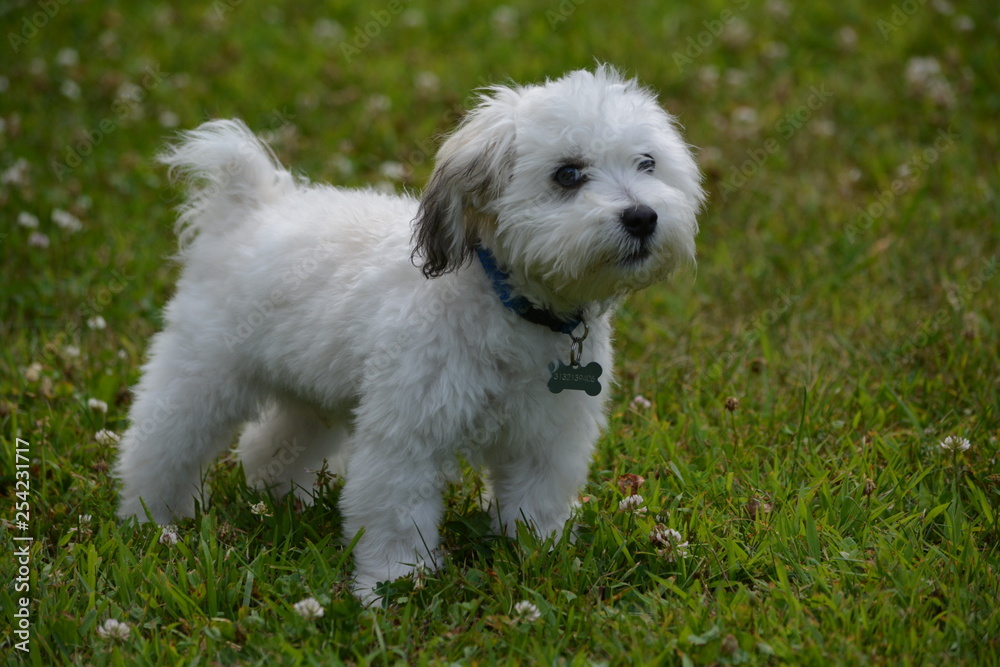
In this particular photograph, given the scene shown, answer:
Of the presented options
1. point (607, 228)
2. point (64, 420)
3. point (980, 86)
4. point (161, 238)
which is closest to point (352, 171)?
point (161, 238)

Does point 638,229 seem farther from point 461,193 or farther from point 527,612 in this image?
point 527,612

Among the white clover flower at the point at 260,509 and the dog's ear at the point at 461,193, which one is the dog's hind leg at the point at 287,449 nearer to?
the white clover flower at the point at 260,509

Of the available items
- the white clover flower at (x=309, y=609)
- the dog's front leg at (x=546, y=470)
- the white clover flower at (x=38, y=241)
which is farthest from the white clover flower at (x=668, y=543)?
the white clover flower at (x=38, y=241)

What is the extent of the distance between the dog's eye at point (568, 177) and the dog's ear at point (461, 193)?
0.52 feet

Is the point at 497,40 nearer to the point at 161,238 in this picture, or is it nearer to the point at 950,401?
the point at 161,238

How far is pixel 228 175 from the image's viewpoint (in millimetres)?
3910

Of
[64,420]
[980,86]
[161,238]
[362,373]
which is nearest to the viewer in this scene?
[362,373]

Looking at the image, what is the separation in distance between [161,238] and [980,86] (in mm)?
6152

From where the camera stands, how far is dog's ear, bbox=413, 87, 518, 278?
10.1ft

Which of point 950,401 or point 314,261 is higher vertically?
point 314,261

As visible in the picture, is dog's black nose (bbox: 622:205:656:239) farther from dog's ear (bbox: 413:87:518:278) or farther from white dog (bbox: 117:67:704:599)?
dog's ear (bbox: 413:87:518:278)

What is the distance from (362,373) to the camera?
132 inches

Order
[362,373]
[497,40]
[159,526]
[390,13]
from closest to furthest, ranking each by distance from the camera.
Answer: [362,373]
[159,526]
[497,40]
[390,13]

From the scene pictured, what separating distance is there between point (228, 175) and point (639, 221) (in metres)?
1.81
